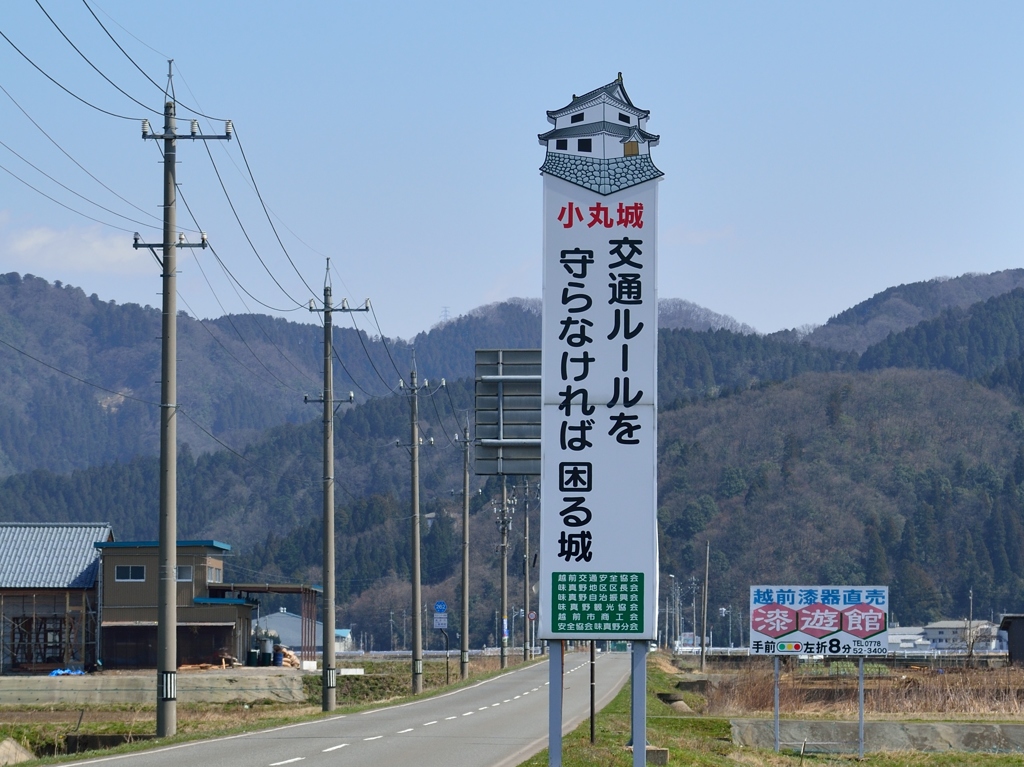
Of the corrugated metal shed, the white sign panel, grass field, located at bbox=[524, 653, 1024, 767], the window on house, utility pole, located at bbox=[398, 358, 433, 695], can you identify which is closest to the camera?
grass field, located at bbox=[524, 653, 1024, 767]

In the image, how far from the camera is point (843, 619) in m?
27.9

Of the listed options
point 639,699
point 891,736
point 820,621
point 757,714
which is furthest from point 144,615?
point 639,699

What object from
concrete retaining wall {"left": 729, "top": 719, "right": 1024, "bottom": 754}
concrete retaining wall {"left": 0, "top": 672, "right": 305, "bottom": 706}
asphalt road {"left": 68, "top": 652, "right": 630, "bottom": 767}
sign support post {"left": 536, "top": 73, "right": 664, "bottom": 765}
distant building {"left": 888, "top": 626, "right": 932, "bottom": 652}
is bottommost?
distant building {"left": 888, "top": 626, "right": 932, "bottom": 652}

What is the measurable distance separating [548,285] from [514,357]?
29.2ft

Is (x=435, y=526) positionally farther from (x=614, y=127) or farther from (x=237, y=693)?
(x=614, y=127)

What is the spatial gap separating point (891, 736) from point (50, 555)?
3686 centimetres

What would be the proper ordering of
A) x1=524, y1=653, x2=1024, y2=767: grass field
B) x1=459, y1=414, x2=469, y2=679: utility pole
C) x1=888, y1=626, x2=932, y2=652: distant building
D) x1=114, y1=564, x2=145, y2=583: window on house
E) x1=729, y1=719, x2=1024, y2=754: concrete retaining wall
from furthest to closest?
x1=888, y1=626, x2=932, y2=652: distant building → x1=114, y1=564, x2=145, y2=583: window on house → x1=459, y1=414, x2=469, y2=679: utility pole → x1=729, y1=719, x2=1024, y2=754: concrete retaining wall → x1=524, y1=653, x2=1024, y2=767: grass field

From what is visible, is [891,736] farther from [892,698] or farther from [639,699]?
[639,699]

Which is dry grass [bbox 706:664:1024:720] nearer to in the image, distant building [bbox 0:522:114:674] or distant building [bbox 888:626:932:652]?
distant building [bbox 0:522:114:674]

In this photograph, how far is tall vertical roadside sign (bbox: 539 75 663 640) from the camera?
1483 centimetres

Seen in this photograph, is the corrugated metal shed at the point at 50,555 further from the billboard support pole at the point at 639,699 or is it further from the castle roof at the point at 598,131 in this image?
the castle roof at the point at 598,131

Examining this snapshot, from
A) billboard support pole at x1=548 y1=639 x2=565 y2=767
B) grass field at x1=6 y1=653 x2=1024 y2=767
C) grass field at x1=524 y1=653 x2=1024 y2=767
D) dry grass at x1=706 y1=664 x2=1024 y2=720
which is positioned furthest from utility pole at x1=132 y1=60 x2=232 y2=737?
dry grass at x1=706 y1=664 x2=1024 y2=720

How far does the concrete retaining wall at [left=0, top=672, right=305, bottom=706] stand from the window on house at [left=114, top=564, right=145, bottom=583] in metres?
11.6

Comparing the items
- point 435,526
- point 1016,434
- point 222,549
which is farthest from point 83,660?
point 1016,434
